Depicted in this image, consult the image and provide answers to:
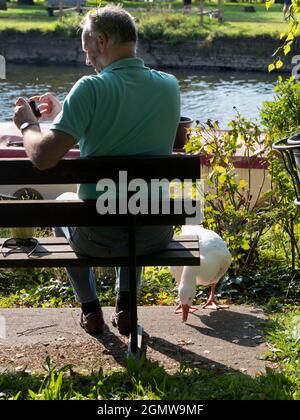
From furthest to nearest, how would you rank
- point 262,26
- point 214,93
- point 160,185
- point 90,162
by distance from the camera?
1. point 262,26
2. point 214,93
3. point 160,185
4. point 90,162

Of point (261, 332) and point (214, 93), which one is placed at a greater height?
point (261, 332)

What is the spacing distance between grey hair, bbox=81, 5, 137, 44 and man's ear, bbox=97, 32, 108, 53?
0.05 feet

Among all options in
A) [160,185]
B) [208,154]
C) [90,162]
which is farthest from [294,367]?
[208,154]

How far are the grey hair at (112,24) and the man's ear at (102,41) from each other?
0.6 inches

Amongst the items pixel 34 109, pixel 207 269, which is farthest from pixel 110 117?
pixel 207 269

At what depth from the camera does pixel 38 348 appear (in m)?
3.92

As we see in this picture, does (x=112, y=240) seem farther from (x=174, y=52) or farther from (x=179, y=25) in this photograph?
(x=179, y=25)

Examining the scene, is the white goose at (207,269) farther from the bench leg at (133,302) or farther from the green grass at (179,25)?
the green grass at (179,25)

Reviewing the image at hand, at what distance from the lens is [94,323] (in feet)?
13.3

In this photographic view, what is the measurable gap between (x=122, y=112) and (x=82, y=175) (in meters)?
0.33

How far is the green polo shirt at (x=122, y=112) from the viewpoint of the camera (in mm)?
3486

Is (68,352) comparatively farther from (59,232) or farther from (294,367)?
(294,367)

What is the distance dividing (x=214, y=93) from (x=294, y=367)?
824 inches

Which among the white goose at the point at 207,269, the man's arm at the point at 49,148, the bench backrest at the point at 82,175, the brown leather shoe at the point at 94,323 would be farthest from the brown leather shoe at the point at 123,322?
the man's arm at the point at 49,148
